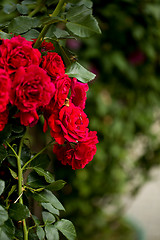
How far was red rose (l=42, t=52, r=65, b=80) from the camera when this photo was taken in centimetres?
60

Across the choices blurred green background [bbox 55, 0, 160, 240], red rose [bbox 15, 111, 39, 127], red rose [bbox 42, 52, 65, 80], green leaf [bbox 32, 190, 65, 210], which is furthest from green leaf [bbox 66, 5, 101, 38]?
blurred green background [bbox 55, 0, 160, 240]

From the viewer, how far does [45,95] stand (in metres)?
0.57

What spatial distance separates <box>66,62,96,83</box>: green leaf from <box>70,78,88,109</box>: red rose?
0.08 feet

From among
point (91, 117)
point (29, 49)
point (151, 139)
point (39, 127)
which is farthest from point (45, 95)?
point (151, 139)

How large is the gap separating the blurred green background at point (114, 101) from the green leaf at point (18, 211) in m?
1.53

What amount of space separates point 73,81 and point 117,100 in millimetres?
1653

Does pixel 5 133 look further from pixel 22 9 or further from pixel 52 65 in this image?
pixel 22 9

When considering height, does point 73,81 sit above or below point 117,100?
above

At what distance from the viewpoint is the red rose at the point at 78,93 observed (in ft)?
2.18

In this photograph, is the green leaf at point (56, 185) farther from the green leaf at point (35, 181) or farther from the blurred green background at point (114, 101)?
the blurred green background at point (114, 101)

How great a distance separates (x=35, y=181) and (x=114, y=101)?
1.65m

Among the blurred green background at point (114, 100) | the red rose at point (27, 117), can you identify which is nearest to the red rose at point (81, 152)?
the red rose at point (27, 117)

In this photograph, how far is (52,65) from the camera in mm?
601

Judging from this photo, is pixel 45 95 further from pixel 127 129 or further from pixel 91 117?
pixel 127 129
